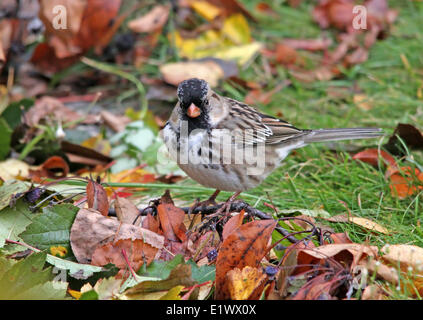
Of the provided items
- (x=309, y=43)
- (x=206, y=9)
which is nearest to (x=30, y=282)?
(x=206, y=9)

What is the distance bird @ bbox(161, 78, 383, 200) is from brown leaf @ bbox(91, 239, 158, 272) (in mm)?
545

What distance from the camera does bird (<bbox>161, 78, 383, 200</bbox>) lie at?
2697mm

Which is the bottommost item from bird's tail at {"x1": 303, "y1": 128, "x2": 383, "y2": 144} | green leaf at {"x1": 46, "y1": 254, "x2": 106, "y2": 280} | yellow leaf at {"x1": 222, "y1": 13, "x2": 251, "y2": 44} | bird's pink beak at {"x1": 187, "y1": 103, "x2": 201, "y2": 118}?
green leaf at {"x1": 46, "y1": 254, "x2": 106, "y2": 280}

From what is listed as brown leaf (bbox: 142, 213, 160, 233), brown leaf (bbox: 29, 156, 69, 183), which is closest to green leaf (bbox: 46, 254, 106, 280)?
brown leaf (bbox: 142, 213, 160, 233)

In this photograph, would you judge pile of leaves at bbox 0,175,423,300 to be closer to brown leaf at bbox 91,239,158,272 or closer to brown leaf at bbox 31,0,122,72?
brown leaf at bbox 91,239,158,272

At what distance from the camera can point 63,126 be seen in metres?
3.83

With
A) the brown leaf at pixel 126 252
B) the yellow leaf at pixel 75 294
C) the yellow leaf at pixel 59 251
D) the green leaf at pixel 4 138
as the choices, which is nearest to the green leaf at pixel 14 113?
the green leaf at pixel 4 138

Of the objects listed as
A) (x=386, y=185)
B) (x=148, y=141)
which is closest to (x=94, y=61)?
(x=148, y=141)

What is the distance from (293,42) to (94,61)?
1.77m

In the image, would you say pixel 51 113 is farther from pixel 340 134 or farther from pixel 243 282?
pixel 243 282

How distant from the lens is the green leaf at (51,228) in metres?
2.36

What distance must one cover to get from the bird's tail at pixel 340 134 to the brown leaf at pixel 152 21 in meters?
2.19

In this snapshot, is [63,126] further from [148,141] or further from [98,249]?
[98,249]

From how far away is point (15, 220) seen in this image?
254 cm
